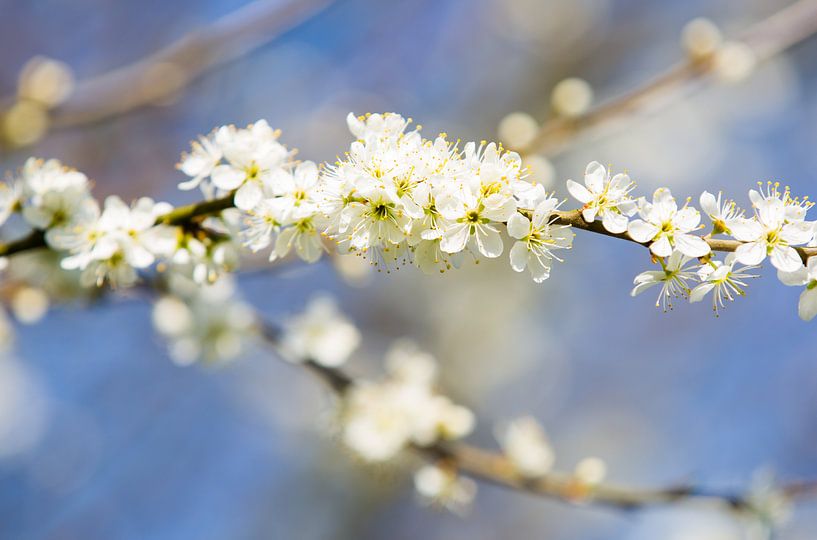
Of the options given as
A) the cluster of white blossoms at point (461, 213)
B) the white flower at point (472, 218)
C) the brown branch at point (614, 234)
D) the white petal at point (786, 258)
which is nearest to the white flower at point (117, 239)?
the cluster of white blossoms at point (461, 213)

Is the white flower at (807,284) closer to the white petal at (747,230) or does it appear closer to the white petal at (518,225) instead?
the white petal at (747,230)

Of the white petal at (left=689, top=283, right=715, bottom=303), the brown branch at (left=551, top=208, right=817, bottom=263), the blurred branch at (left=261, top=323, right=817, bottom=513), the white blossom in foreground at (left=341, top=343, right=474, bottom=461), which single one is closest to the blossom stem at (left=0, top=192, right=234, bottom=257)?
the brown branch at (left=551, top=208, right=817, bottom=263)

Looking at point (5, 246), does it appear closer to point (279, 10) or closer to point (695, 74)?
point (279, 10)

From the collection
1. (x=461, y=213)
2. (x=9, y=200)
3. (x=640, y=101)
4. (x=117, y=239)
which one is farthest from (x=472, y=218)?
(x=640, y=101)

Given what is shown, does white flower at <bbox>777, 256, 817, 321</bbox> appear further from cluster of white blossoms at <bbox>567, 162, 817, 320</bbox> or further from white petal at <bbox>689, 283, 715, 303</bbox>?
white petal at <bbox>689, 283, 715, 303</bbox>

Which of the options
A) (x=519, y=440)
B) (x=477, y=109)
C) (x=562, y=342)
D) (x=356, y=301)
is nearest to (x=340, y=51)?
(x=477, y=109)

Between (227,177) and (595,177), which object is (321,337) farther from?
(595,177)

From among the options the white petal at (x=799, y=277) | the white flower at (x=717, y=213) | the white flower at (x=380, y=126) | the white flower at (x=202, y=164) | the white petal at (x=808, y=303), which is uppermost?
the white flower at (x=717, y=213)
